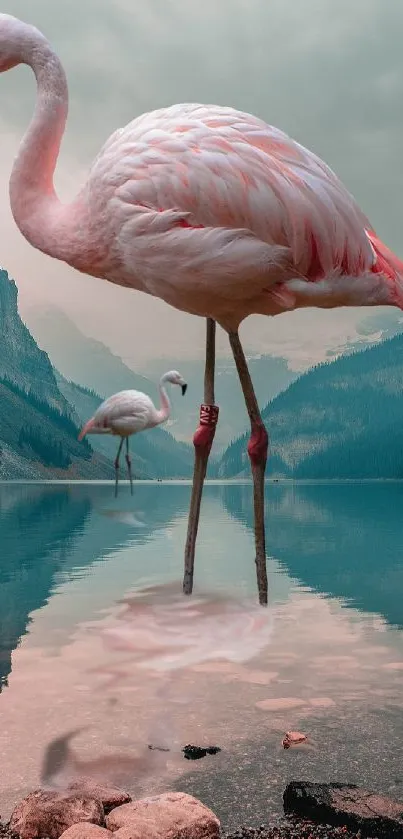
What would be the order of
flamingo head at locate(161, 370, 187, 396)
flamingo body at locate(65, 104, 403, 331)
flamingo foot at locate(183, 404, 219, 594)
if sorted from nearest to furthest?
flamingo body at locate(65, 104, 403, 331) → flamingo foot at locate(183, 404, 219, 594) → flamingo head at locate(161, 370, 187, 396)

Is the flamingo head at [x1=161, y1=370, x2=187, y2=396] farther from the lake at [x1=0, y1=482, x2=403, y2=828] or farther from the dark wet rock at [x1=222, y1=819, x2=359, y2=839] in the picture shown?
the dark wet rock at [x1=222, y1=819, x2=359, y2=839]

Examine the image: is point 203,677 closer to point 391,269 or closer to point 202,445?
point 202,445

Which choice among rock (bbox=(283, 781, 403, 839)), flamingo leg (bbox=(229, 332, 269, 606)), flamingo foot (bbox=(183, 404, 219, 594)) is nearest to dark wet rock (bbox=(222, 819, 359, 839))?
rock (bbox=(283, 781, 403, 839))

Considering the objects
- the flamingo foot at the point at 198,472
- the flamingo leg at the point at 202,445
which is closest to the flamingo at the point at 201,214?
the flamingo leg at the point at 202,445

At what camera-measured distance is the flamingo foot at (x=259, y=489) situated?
6516mm

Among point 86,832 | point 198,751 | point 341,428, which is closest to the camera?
point 86,832

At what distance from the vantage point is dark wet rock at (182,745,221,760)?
3.77m

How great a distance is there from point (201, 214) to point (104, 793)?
3539 millimetres

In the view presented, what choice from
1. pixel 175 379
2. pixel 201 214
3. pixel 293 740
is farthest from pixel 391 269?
pixel 175 379

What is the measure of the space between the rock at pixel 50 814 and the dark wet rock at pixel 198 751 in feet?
1.97

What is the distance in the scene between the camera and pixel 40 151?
6.15m

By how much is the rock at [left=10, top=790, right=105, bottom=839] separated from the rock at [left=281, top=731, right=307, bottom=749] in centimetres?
98

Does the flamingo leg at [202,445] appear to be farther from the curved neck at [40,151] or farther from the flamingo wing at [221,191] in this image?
the curved neck at [40,151]

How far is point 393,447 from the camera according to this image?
140m
